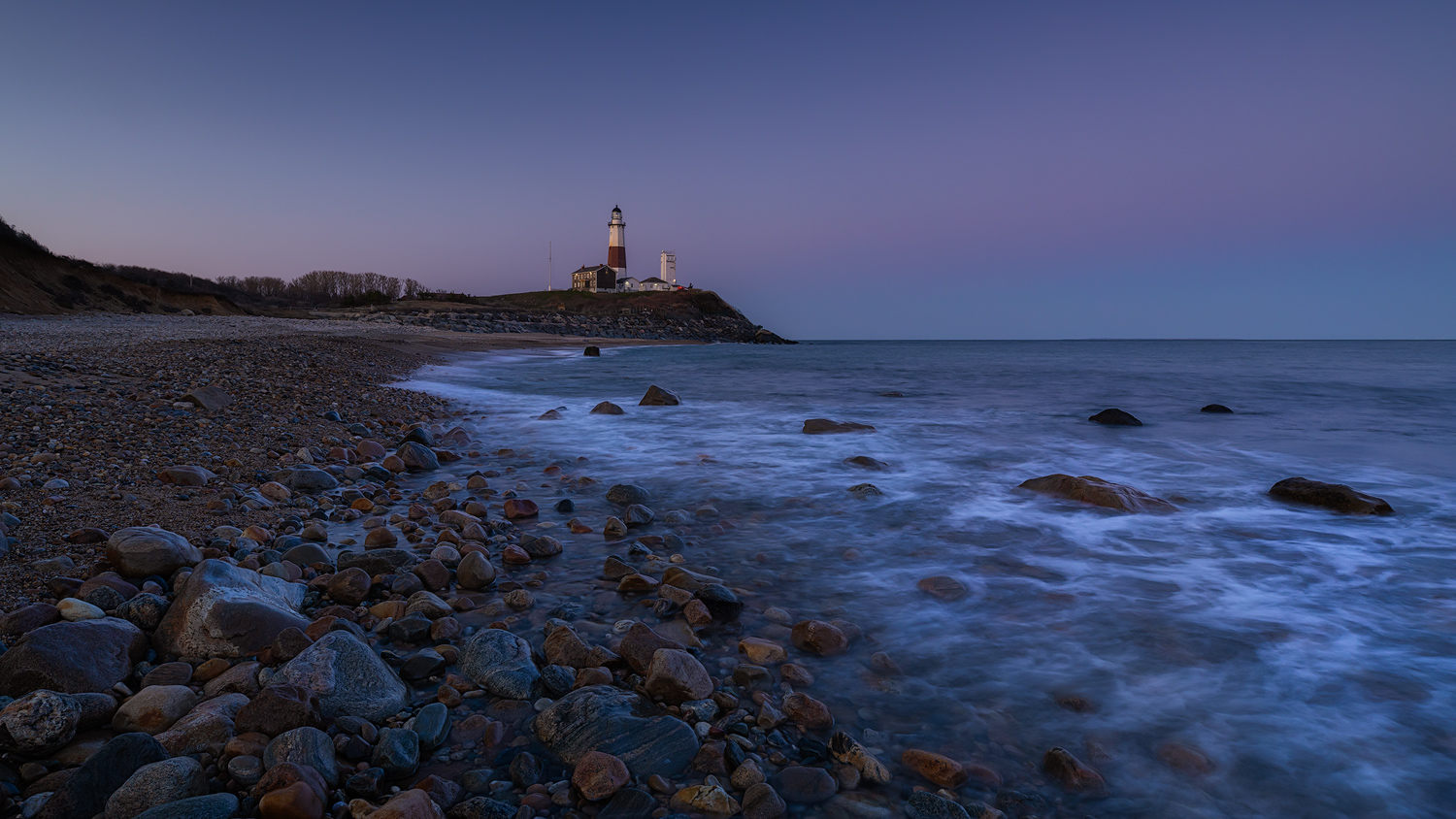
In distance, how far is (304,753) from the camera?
1.69 metres

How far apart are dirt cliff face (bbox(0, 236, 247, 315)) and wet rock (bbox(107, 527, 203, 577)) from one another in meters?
26.2

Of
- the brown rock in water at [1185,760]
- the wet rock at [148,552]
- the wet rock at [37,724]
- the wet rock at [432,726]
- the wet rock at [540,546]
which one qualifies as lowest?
the brown rock in water at [1185,760]

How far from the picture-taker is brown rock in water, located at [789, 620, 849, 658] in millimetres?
2701

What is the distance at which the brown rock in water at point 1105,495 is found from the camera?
5117mm

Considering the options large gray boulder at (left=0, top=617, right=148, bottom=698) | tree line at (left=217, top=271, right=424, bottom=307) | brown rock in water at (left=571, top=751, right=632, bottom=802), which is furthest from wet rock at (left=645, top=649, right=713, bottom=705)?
tree line at (left=217, top=271, right=424, bottom=307)

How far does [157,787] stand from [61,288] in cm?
3288

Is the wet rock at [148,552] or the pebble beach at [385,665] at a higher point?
the wet rock at [148,552]

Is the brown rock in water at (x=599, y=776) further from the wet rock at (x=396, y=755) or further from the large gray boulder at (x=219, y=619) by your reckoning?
the large gray boulder at (x=219, y=619)

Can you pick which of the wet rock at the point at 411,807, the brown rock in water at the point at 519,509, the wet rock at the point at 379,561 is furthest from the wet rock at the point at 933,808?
the brown rock in water at the point at 519,509

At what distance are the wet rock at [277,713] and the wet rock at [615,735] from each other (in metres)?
0.63

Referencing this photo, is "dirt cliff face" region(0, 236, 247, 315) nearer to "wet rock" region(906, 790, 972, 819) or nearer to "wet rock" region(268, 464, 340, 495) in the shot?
"wet rock" region(268, 464, 340, 495)

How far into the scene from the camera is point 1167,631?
304 cm

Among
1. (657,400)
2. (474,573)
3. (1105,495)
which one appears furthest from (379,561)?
(657,400)

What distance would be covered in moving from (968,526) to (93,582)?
15.2 feet
